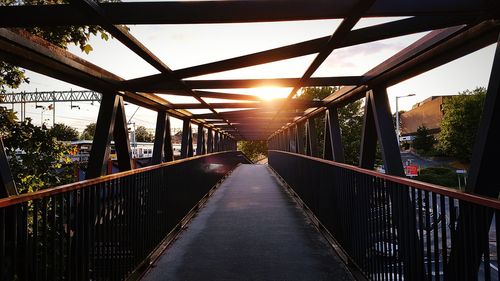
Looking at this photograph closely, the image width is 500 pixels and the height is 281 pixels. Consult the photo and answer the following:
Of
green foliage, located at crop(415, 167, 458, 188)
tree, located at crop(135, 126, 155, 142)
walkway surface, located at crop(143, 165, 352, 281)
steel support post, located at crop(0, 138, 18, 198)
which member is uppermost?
tree, located at crop(135, 126, 155, 142)

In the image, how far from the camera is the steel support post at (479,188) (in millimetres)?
2078

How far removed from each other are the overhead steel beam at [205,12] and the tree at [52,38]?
2704 mm

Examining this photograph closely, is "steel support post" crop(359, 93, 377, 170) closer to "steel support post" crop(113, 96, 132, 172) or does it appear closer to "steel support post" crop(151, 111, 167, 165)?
"steel support post" crop(113, 96, 132, 172)

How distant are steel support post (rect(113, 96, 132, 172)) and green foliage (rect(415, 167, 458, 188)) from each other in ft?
154

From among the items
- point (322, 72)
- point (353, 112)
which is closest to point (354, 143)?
point (353, 112)

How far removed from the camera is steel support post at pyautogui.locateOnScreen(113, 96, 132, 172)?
6086mm

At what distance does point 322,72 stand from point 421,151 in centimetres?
6948

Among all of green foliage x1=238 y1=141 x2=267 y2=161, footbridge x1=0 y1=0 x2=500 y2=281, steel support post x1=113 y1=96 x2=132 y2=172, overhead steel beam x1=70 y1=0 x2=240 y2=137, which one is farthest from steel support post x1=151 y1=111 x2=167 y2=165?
green foliage x1=238 y1=141 x2=267 y2=161

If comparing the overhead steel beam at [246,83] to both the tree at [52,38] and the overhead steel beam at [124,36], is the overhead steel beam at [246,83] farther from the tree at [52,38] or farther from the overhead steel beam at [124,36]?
the tree at [52,38]

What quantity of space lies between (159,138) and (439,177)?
49.3m

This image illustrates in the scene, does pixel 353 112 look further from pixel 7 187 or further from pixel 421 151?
pixel 7 187

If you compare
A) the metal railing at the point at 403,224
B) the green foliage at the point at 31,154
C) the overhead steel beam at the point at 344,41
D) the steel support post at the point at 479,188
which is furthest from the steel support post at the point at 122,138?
the steel support post at the point at 479,188

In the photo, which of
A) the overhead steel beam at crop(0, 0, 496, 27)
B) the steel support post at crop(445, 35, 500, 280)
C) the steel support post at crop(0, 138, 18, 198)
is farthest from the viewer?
the steel support post at crop(0, 138, 18, 198)

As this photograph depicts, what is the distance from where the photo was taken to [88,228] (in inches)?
126
